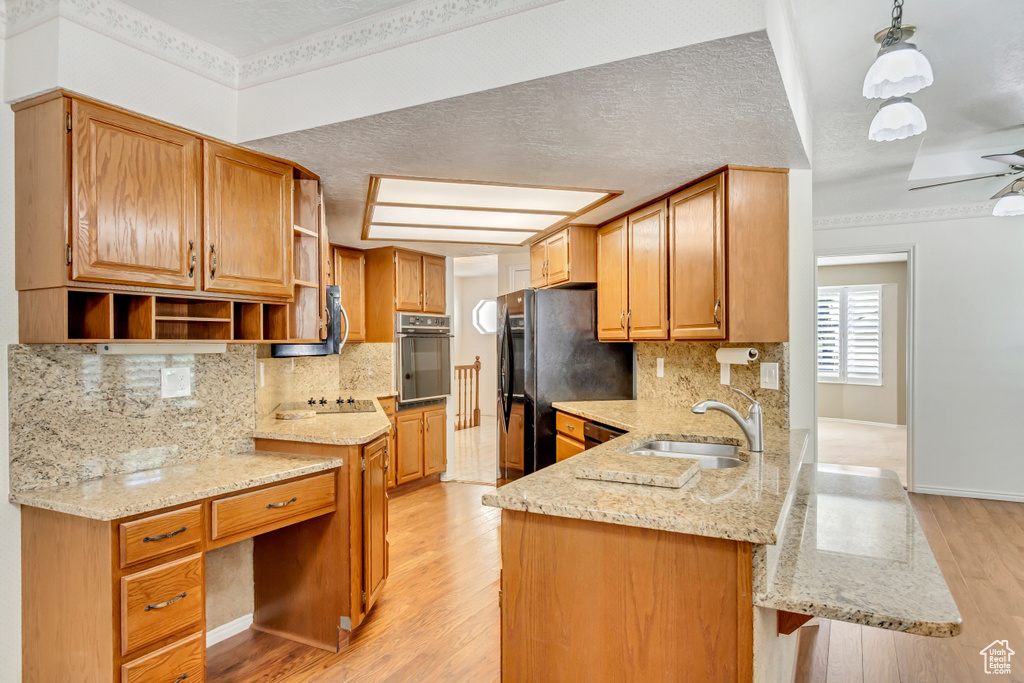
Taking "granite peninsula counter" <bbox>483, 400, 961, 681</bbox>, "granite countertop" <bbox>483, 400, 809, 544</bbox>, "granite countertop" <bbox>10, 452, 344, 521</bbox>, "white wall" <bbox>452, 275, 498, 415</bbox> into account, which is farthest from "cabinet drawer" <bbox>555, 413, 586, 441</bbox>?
"white wall" <bbox>452, 275, 498, 415</bbox>

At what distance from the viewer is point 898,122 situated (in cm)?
205

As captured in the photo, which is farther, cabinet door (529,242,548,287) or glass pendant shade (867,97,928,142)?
cabinet door (529,242,548,287)

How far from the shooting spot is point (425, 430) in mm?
4941

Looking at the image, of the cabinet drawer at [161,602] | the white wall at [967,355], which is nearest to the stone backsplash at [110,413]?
the cabinet drawer at [161,602]

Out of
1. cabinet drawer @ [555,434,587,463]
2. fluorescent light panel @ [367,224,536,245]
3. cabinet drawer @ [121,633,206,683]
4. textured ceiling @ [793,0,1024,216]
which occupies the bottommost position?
cabinet drawer @ [121,633,206,683]

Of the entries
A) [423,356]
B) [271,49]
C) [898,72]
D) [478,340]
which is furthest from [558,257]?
[478,340]

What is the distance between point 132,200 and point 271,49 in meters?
0.77

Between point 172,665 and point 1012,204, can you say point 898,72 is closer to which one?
point 1012,204

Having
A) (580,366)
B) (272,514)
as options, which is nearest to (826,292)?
(580,366)

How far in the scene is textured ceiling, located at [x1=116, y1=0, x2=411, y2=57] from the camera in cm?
183

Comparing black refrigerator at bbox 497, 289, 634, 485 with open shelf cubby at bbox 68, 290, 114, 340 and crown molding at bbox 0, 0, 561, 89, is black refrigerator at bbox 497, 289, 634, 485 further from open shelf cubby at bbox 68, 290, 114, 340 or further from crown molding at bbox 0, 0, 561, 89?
open shelf cubby at bbox 68, 290, 114, 340

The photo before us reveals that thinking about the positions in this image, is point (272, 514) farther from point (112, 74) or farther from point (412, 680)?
point (112, 74)

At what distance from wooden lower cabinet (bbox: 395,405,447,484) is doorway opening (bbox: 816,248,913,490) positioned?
5020 millimetres

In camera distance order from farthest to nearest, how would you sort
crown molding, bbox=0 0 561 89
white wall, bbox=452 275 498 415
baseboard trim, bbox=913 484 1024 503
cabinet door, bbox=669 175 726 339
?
white wall, bbox=452 275 498 415 → baseboard trim, bbox=913 484 1024 503 → cabinet door, bbox=669 175 726 339 → crown molding, bbox=0 0 561 89
